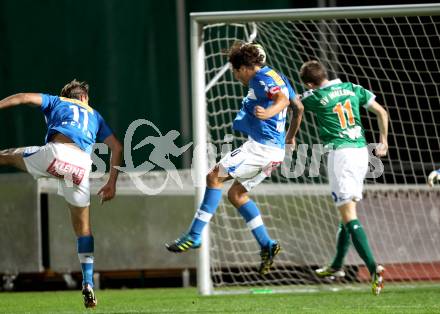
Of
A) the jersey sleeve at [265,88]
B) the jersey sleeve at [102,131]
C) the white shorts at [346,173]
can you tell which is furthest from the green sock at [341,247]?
the jersey sleeve at [102,131]

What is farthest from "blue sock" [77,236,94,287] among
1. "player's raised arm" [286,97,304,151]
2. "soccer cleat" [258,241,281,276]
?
"player's raised arm" [286,97,304,151]

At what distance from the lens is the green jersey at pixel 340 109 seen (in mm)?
8922

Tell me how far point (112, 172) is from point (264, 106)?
1.31 m

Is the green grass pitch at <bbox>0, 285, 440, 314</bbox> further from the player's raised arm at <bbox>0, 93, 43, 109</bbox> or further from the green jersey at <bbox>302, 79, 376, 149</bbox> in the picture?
the player's raised arm at <bbox>0, 93, 43, 109</bbox>

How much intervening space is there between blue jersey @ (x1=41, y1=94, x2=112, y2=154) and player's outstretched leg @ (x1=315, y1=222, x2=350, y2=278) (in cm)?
238

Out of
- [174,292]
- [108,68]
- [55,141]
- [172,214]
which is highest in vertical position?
[108,68]

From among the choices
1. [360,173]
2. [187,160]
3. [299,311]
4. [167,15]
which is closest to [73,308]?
[299,311]

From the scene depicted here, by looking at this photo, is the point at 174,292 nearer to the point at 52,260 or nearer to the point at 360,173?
the point at 52,260

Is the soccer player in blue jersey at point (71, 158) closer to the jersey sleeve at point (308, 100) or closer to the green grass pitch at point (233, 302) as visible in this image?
the green grass pitch at point (233, 302)

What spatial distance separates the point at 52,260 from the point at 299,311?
372 centimetres

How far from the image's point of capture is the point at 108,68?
1329 centimetres

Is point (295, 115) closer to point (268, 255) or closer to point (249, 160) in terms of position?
point (249, 160)

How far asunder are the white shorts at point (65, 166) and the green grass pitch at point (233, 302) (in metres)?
0.92

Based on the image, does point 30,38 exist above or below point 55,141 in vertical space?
above
